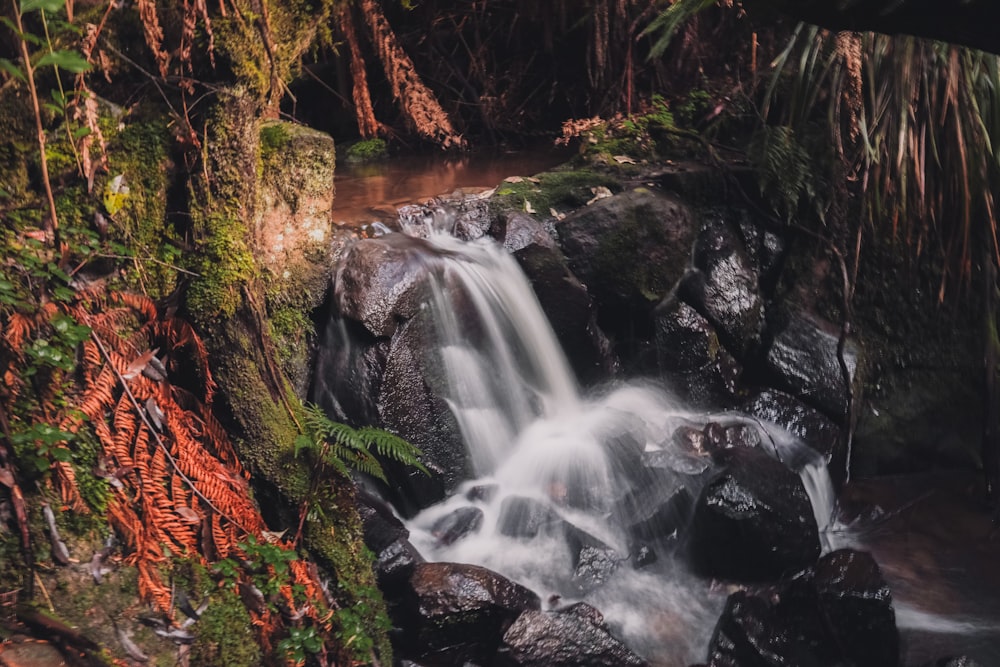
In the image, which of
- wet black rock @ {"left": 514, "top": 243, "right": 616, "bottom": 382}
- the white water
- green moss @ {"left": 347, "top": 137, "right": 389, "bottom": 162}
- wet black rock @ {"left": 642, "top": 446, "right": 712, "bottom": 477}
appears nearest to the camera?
the white water

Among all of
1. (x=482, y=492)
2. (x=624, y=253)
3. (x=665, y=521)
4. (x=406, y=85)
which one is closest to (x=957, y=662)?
(x=665, y=521)

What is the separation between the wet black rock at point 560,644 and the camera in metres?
3.05

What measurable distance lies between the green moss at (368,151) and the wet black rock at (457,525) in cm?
475

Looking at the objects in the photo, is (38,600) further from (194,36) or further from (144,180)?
(194,36)

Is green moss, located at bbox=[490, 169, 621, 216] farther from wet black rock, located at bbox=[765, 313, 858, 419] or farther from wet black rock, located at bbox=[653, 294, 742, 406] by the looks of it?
wet black rock, located at bbox=[765, 313, 858, 419]

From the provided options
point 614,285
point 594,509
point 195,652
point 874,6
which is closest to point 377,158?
point 614,285

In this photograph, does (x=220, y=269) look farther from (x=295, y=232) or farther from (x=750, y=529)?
(x=750, y=529)

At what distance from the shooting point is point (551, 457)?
169 inches

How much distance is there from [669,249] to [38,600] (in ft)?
14.3

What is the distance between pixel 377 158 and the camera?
7602 mm

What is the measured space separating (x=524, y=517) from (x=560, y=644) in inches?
36.6

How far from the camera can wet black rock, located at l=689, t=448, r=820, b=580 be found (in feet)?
12.6

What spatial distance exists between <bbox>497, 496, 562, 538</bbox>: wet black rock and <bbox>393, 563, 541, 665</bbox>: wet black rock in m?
0.58

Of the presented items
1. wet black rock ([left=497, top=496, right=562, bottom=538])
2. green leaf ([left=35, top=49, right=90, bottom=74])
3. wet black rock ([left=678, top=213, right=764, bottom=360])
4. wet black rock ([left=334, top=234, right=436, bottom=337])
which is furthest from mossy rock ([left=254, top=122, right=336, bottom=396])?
wet black rock ([left=678, top=213, right=764, bottom=360])
